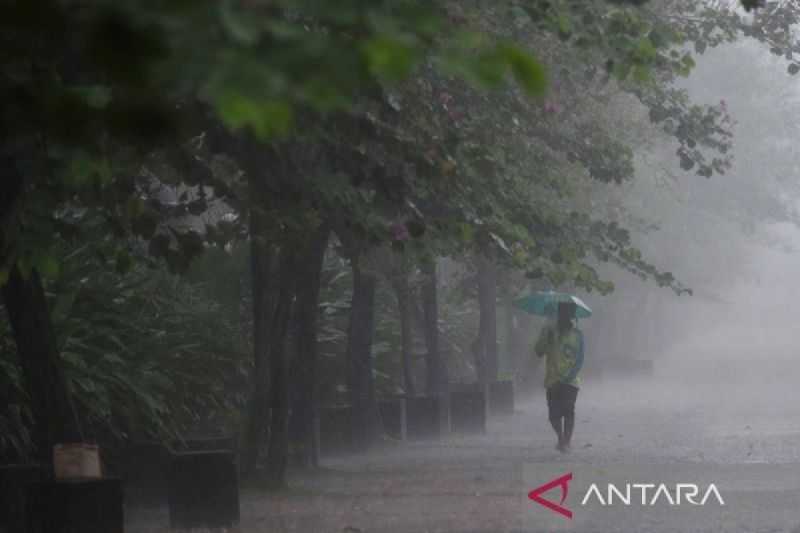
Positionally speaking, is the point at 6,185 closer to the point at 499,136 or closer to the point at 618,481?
the point at 499,136

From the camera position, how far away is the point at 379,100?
940cm

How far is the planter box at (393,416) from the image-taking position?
2436cm

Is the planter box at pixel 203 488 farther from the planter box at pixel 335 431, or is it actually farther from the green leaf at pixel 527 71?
the green leaf at pixel 527 71

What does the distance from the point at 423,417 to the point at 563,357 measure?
5.05 metres

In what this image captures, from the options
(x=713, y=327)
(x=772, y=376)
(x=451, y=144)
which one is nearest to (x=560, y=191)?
(x=451, y=144)

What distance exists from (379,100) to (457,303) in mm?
26270

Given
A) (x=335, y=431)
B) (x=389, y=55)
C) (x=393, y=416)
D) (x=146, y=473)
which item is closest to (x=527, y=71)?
(x=389, y=55)

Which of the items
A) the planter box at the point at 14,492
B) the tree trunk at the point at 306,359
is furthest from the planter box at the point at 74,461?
the tree trunk at the point at 306,359

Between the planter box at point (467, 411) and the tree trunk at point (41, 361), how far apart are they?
16581mm

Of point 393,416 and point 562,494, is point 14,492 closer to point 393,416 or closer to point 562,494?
point 562,494

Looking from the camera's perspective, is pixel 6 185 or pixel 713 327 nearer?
pixel 6 185

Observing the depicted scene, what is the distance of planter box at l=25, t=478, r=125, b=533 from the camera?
10.2 meters

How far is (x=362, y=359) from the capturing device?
2269cm

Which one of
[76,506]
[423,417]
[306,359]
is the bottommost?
[76,506]
